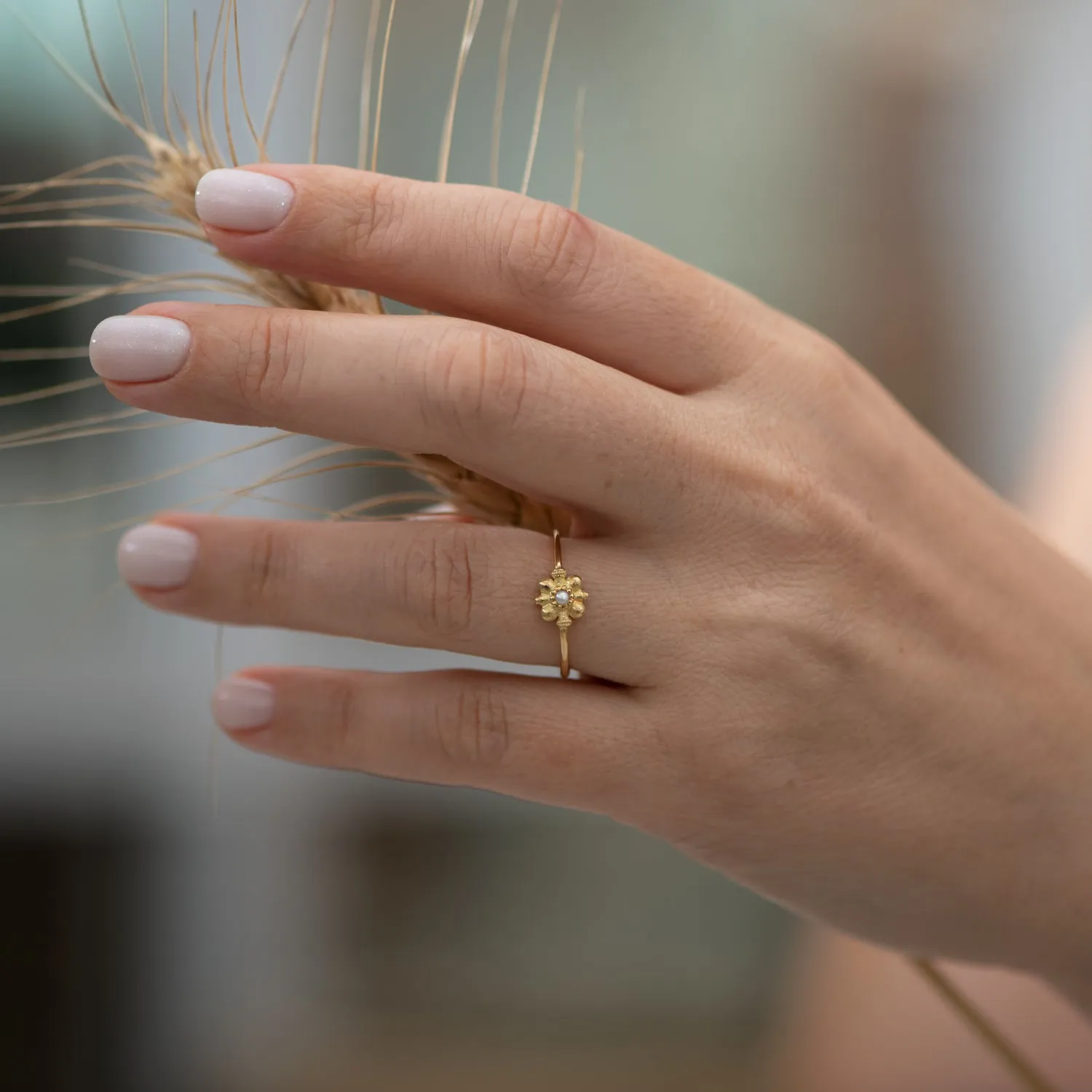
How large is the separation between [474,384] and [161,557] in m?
0.14

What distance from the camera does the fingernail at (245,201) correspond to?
1.05 feet

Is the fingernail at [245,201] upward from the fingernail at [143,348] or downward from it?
upward

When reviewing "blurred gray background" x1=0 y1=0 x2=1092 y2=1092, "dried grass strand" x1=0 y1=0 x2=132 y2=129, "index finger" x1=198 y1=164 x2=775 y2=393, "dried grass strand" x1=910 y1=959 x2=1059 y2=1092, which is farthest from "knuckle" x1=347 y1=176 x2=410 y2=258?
"blurred gray background" x1=0 y1=0 x2=1092 y2=1092

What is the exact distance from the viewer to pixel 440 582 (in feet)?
1.13

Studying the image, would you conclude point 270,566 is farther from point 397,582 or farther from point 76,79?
point 76,79

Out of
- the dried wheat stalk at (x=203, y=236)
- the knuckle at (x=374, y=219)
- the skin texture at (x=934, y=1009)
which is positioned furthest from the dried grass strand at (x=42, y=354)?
the skin texture at (x=934, y=1009)

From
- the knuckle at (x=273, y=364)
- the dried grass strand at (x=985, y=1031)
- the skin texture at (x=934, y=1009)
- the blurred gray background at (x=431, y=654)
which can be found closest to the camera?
the knuckle at (x=273, y=364)

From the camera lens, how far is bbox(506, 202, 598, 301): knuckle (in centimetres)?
34

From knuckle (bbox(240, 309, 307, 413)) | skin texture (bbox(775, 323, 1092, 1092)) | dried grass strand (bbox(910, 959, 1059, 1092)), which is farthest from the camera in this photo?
skin texture (bbox(775, 323, 1092, 1092))

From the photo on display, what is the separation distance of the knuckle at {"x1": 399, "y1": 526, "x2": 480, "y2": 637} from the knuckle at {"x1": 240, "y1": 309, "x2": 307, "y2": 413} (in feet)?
0.24

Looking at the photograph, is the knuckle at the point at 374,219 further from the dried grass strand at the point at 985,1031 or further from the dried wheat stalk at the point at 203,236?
the dried grass strand at the point at 985,1031

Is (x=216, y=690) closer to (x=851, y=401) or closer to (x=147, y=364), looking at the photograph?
(x=147, y=364)

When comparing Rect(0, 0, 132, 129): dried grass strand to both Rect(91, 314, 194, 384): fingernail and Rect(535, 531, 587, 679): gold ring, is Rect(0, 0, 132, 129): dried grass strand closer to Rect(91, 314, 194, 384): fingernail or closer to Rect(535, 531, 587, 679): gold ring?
Rect(91, 314, 194, 384): fingernail

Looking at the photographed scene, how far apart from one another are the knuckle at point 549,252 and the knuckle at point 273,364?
0.26ft
